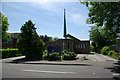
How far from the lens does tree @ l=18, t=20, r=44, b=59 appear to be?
109ft

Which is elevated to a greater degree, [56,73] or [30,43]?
[30,43]

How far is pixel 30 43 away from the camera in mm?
33406

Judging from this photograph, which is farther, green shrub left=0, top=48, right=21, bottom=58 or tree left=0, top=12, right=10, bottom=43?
tree left=0, top=12, right=10, bottom=43

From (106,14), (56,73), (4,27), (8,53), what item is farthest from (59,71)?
(4,27)

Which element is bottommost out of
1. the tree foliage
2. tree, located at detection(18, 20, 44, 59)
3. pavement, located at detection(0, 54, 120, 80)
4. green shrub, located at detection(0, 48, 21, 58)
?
pavement, located at detection(0, 54, 120, 80)

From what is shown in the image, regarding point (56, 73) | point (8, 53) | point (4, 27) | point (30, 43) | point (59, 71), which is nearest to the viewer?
point (56, 73)

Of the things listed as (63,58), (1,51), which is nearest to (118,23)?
(63,58)

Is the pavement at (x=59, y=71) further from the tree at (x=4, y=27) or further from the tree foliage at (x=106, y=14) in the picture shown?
the tree at (x=4, y=27)

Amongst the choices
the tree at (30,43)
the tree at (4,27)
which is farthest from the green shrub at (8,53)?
the tree at (4,27)

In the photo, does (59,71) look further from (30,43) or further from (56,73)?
(30,43)

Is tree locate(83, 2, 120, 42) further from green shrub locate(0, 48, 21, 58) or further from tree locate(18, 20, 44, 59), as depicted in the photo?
green shrub locate(0, 48, 21, 58)

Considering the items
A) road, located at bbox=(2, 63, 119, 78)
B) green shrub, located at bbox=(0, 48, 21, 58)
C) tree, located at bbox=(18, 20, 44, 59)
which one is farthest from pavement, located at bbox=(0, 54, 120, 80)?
green shrub, located at bbox=(0, 48, 21, 58)

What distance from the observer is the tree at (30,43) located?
33.2 metres

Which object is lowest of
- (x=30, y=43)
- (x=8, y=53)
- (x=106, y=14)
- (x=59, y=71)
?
(x=59, y=71)
